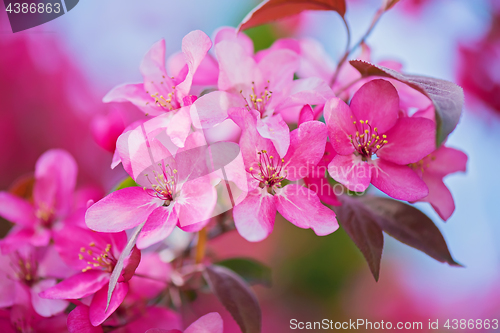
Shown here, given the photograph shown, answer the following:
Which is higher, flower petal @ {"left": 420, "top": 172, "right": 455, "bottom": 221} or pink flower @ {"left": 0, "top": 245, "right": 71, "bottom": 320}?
flower petal @ {"left": 420, "top": 172, "right": 455, "bottom": 221}

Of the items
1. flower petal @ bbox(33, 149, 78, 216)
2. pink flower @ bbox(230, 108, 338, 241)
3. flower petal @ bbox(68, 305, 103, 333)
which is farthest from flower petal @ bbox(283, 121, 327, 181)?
flower petal @ bbox(33, 149, 78, 216)

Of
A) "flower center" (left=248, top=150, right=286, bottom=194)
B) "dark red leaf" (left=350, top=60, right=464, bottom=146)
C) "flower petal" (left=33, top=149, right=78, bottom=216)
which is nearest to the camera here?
"dark red leaf" (left=350, top=60, right=464, bottom=146)

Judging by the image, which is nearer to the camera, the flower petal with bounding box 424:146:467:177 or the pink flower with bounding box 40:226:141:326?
the pink flower with bounding box 40:226:141:326

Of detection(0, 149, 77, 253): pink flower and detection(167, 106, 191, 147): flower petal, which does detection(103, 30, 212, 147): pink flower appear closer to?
detection(167, 106, 191, 147): flower petal

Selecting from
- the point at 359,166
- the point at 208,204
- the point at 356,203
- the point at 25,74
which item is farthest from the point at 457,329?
the point at 25,74

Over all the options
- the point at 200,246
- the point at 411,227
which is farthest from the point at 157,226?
the point at 411,227

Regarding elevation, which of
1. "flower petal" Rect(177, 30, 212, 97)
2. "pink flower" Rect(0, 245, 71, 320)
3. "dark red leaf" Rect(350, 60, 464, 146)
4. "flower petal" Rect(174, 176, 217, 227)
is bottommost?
"pink flower" Rect(0, 245, 71, 320)
